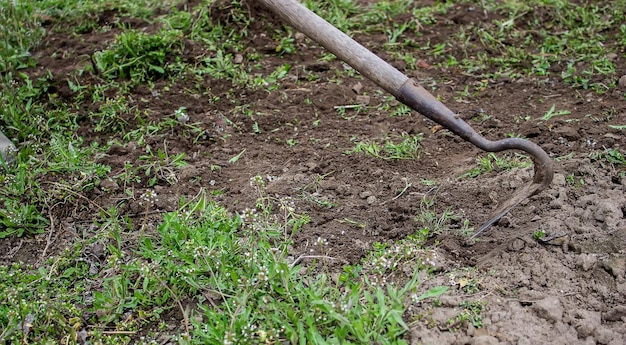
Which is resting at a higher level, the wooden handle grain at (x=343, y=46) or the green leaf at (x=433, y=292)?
the wooden handle grain at (x=343, y=46)

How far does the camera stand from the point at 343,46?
10.6 ft

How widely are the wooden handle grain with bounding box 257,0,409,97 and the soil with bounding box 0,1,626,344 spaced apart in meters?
0.64

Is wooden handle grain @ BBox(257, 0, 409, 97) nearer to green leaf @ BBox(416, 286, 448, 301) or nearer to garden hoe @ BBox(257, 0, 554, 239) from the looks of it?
garden hoe @ BBox(257, 0, 554, 239)

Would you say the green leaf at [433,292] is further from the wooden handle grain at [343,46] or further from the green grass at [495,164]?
the green grass at [495,164]

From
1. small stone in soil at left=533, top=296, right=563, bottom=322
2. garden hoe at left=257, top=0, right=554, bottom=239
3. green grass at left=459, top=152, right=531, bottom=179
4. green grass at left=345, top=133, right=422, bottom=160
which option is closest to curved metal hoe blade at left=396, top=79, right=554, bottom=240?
garden hoe at left=257, top=0, right=554, bottom=239

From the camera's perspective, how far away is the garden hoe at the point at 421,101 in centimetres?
299

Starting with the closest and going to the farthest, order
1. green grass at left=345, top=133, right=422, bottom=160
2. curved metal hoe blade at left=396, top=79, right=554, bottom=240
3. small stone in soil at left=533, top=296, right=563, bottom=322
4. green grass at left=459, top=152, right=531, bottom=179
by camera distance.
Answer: small stone in soil at left=533, top=296, right=563, bottom=322
curved metal hoe blade at left=396, top=79, right=554, bottom=240
green grass at left=459, top=152, right=531, bottom=179
green grass at left=345, top=133, right=422, bottom=160

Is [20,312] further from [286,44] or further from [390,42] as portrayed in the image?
[390,42]

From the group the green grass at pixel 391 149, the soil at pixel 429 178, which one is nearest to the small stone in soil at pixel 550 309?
the soil at pixel 429 178

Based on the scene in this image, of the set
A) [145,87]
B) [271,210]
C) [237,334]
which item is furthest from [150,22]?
[237,334]

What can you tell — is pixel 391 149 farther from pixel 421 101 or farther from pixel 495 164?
pixel 421 101

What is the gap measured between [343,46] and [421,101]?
469 mm

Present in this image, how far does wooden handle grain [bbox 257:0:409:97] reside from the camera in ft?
10.3

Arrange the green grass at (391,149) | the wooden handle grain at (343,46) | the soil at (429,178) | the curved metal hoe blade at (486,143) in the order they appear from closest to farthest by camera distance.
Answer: the soil at (429,178)
the curved metal hoe blade at (486,143)
the wooden handle grain at (343,46)
the green grass at (391,149)
